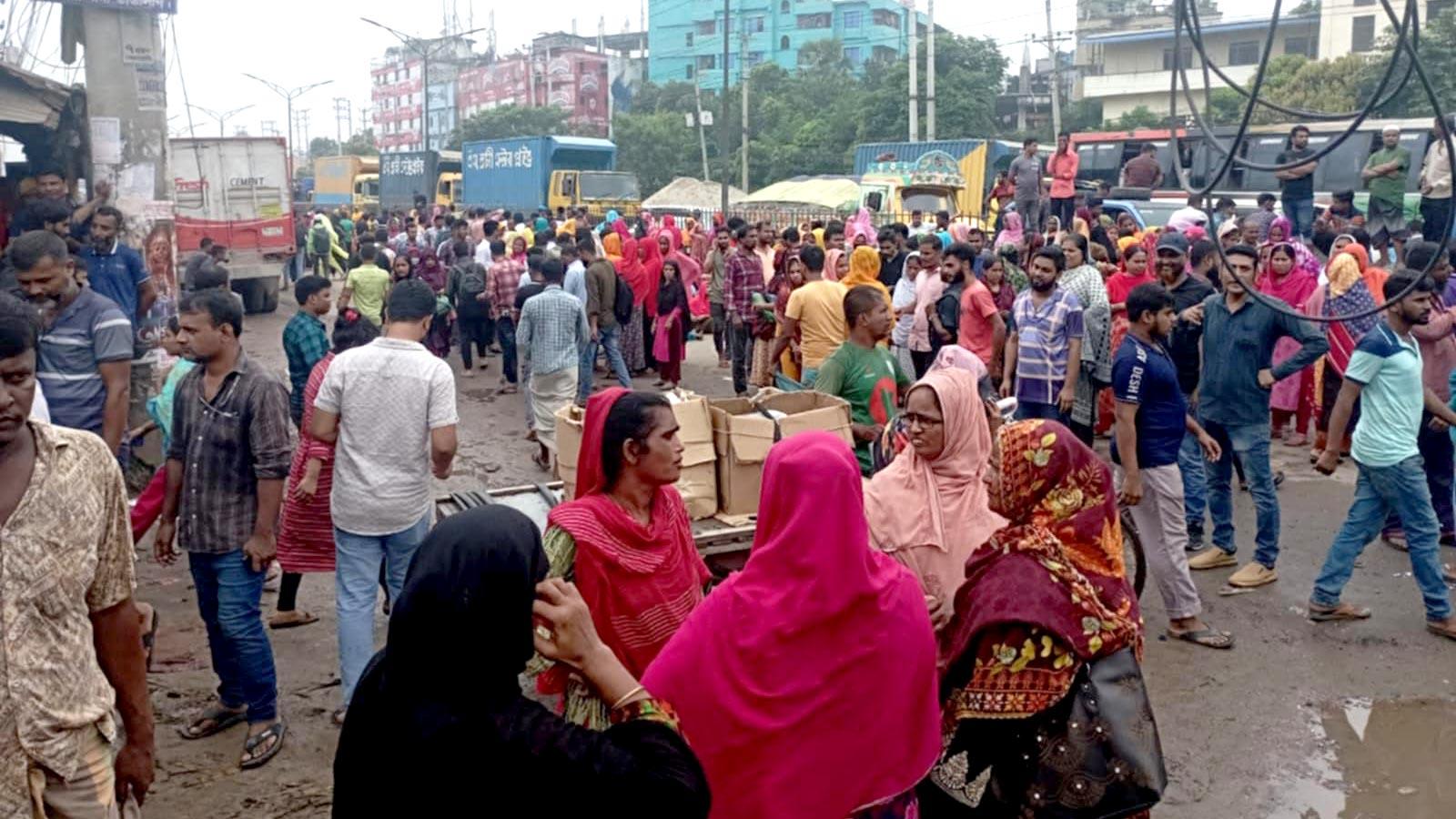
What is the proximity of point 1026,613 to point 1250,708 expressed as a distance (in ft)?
9.31

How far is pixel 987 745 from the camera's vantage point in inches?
120

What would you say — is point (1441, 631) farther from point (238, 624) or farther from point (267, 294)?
point (267, 294)

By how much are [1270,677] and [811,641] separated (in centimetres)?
371

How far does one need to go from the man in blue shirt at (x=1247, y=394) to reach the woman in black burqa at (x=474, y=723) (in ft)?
18.0

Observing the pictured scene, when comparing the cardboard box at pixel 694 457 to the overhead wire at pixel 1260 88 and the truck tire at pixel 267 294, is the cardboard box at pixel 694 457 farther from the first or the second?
the truck tire at pixel 267 294

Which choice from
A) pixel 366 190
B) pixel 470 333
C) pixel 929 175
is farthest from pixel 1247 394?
pixel 366 190

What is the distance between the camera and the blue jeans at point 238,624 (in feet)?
14.7

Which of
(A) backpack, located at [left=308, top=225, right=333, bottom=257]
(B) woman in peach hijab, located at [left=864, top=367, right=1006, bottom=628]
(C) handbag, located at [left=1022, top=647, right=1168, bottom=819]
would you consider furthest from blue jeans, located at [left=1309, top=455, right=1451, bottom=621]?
(A) backpack, located at [left=308, top=225, right=333, bottom=257]

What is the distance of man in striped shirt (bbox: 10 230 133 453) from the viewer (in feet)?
18.0

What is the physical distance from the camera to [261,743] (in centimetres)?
467

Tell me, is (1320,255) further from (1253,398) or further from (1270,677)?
(1270,677)

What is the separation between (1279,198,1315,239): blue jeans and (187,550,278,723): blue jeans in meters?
13.3

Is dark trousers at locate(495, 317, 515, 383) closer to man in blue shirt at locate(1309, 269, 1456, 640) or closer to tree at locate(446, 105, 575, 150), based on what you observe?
man in blue shirt at locate(1309, 269, 1456, 640)

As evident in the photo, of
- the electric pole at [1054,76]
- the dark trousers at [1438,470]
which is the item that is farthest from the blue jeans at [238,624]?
the electric pole at [1054,76]
